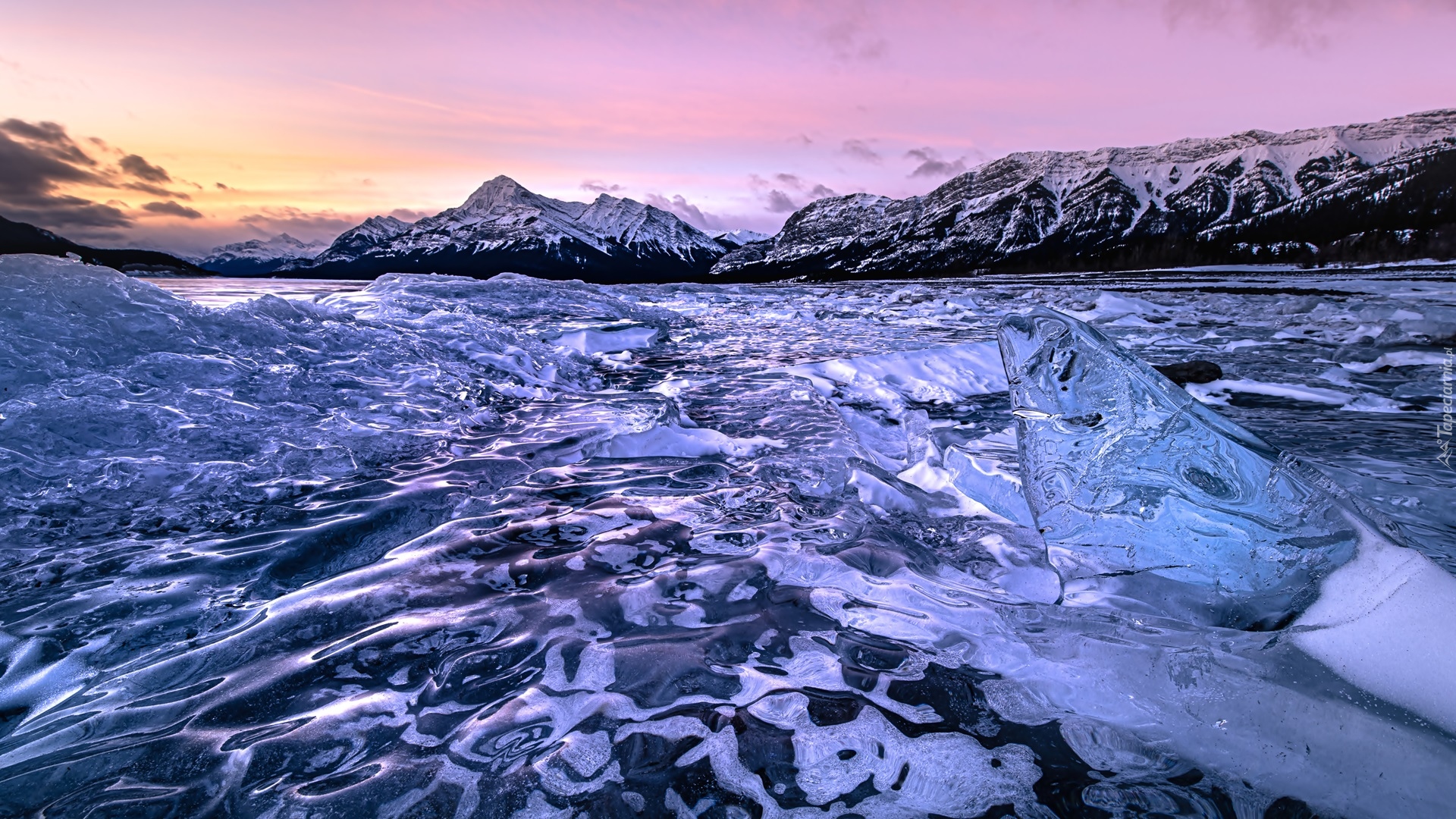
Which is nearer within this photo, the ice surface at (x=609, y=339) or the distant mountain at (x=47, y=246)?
the ice surface at (x=609, y=339)

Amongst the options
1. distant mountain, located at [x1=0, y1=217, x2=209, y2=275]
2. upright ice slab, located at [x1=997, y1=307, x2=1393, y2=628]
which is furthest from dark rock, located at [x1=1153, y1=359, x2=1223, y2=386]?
distant mountain, located at [x1=0, y1=217, x2=209, y2=275]

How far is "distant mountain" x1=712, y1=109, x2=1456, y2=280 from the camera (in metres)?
87.9

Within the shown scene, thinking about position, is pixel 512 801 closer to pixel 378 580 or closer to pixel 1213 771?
pixel 378 580

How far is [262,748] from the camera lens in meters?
1.58

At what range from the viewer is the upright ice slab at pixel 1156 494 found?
2.02m

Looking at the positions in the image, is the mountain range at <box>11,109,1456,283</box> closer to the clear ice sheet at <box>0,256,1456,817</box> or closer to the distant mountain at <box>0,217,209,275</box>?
the distant mountain at <box>0,217,209,275</box>

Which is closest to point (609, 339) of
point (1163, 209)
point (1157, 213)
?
point (1157, 213)

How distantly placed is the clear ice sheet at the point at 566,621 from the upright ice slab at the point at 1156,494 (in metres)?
0.18

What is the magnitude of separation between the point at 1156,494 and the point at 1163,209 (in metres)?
193

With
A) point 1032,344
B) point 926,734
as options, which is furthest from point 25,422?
point 1032,344

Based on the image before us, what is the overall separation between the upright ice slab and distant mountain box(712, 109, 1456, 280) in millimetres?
93469

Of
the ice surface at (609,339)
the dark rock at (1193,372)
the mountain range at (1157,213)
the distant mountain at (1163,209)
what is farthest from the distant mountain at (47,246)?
the distant mountain at (1163,209)

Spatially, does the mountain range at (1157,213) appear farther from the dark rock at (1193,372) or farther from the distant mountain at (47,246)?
the dark rock at (1193,372)

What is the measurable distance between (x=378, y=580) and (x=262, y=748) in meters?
0.96
